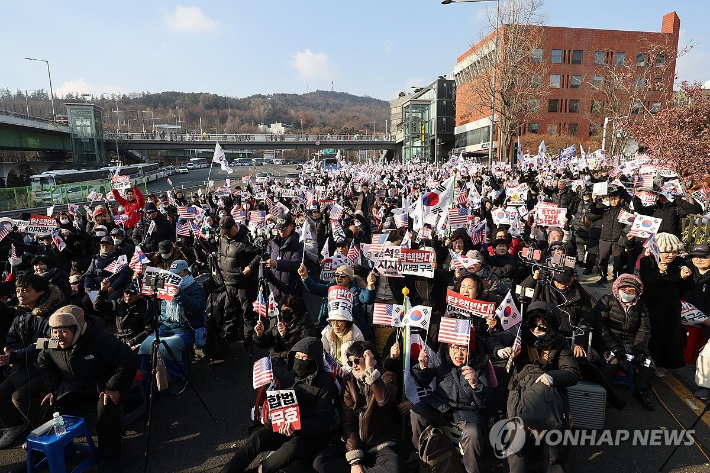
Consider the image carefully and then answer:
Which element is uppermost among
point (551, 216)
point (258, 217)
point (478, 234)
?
point (551, 216)

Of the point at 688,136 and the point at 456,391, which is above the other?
the point at 688,136

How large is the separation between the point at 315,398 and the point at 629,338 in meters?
3.91

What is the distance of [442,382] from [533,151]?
A: 5156 cm

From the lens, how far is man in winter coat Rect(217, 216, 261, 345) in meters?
6.94

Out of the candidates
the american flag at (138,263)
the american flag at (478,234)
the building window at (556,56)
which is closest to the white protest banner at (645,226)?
the american flag at (478,234)

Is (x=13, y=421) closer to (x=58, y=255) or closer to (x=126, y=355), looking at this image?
(x=126, y=355)

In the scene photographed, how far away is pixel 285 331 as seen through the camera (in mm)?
5324

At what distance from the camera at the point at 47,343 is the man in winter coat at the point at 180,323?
1.15 meters

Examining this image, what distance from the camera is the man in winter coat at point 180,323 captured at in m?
5.78

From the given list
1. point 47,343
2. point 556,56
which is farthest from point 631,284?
point 556,56

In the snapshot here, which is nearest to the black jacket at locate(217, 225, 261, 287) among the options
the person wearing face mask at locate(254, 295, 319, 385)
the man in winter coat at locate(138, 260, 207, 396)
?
the man in winter coat at locate(138, 260, 207, 396)

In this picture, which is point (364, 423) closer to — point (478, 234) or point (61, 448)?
point (61, 448)

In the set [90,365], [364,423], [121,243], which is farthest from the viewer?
[121,243]

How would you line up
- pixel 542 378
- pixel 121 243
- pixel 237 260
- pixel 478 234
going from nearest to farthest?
pixel 542 378 < pixel 237 260 < pixel 121 243 < pixel 478 234
